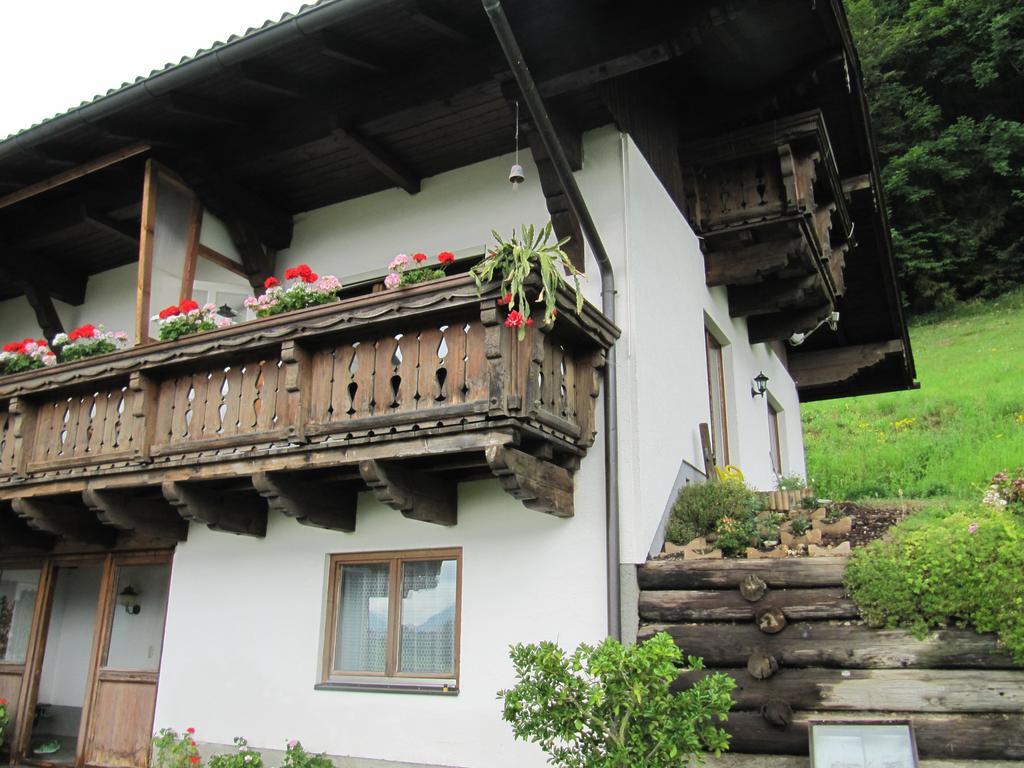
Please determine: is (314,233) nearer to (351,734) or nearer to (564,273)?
(564,273)

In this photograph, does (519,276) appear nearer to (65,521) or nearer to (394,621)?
(394,621)

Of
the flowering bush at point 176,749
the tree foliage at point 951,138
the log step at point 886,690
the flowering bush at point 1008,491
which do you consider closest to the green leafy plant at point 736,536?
the log step at point 886,690

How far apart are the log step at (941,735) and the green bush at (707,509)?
1.75 meters

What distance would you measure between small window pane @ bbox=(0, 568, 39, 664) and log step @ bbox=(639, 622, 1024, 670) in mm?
7495

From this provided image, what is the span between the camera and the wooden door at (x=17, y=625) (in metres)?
9.27

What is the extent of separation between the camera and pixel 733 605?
592 centimetres

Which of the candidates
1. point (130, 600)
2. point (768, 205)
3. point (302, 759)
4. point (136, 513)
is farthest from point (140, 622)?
point (768, 205)

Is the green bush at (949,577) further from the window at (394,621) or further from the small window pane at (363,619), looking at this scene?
the small window pane at (363,619)

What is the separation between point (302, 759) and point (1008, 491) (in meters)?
5.65

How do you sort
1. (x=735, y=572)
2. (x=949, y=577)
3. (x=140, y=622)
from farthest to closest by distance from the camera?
(x=140, y=622) → (x=735, y=572) → (x=949, y=577)

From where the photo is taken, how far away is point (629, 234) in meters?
7.20

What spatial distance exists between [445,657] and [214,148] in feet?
18.0

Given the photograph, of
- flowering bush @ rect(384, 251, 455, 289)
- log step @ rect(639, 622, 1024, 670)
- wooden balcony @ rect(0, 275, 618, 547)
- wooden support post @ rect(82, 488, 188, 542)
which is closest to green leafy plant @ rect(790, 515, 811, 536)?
log step @ rect(639, 622, 1024, 670)

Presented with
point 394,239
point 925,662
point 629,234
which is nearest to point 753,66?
point 629,234
